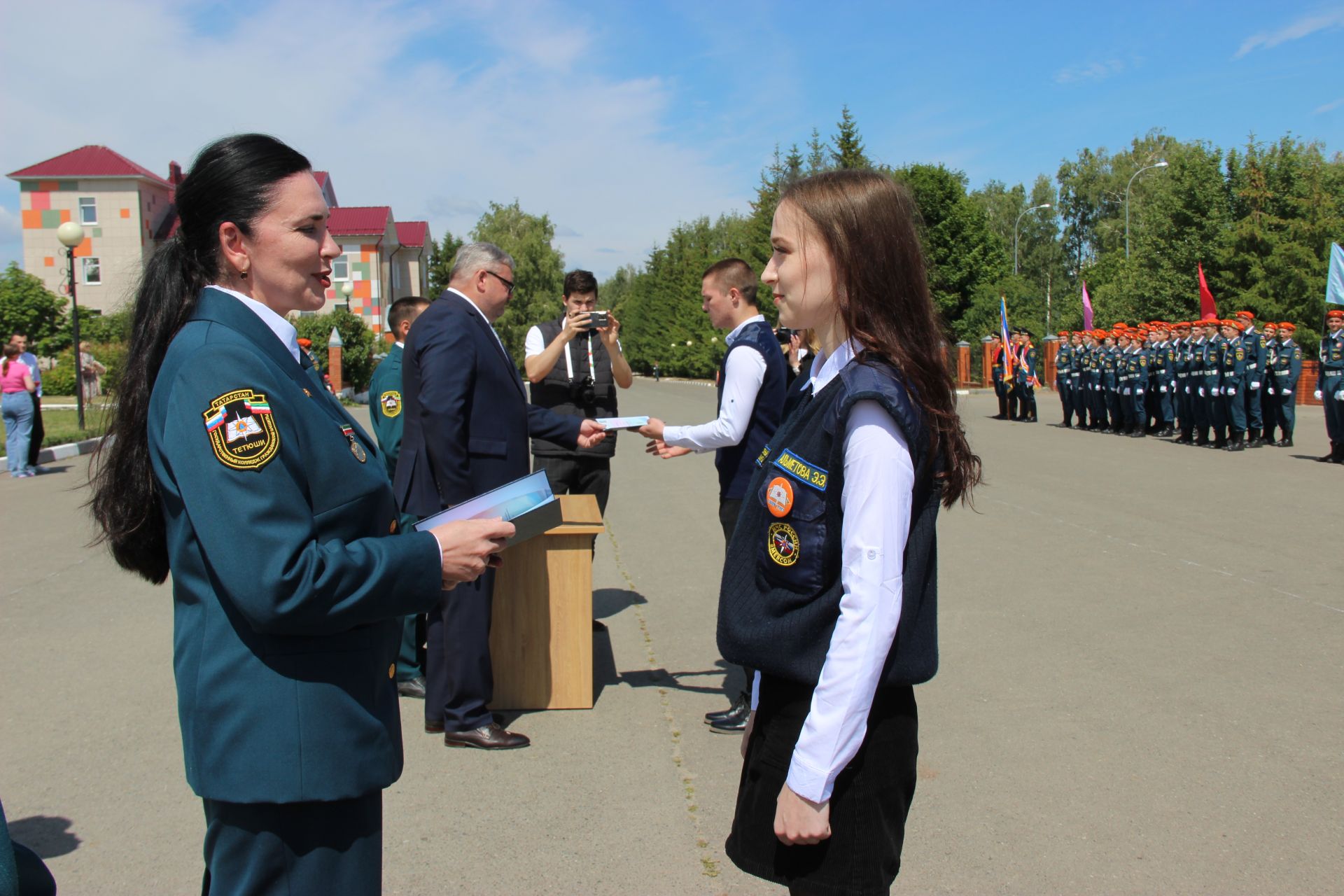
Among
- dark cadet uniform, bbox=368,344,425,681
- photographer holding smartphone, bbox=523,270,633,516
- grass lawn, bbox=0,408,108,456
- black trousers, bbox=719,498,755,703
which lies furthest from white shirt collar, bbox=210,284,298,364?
grass lawn, bbox=0,408,108,456

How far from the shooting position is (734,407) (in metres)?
4.50

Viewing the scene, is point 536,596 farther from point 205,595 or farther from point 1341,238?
point 1341,238

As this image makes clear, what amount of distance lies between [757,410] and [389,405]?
270 centimetres

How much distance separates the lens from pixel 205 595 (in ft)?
5.86

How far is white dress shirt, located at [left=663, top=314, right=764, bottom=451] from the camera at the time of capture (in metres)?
4.49

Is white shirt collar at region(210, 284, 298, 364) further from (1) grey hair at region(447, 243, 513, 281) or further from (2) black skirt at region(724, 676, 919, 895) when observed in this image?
(1) grey hair at region(447, 243, 513, 281)

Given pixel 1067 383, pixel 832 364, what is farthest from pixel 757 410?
pixel 1067 383

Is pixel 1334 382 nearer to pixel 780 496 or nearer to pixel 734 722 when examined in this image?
pixel 734 722

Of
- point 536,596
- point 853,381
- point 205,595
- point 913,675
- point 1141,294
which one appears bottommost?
point 536,596

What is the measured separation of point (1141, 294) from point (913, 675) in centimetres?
4211

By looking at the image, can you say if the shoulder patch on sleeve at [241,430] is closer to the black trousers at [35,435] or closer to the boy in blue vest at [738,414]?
the boy in blue vest at [738,414]

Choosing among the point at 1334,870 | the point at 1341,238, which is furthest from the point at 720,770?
the point at 1341,238

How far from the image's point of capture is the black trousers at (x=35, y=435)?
14.8 m

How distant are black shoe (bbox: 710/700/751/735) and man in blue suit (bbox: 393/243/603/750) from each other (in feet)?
2.89
